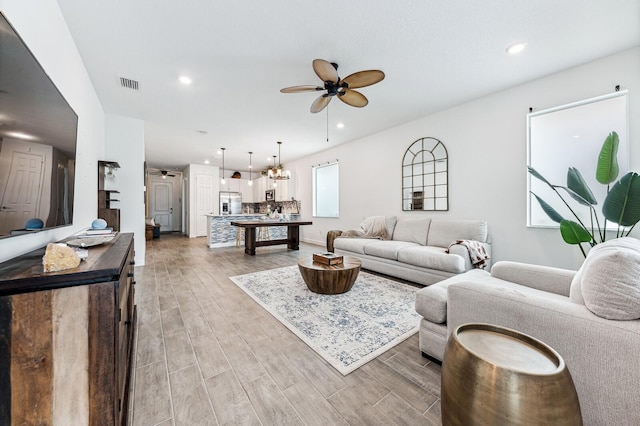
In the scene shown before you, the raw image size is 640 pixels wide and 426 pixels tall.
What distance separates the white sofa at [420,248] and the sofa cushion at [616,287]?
6.52ft

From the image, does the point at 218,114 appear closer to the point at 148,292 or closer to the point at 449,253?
the point at 148,292

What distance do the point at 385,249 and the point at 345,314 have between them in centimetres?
160

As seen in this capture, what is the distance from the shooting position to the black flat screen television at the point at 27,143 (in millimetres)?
945

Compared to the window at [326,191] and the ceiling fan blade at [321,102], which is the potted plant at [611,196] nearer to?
the ceiling fan blade at [321,102]

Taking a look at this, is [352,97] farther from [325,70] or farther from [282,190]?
[282,190]

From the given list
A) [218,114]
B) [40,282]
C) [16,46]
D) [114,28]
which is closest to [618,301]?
[40,282]

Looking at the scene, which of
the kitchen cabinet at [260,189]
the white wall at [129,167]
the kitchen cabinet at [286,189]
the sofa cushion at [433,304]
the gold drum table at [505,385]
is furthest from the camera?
the kitchen cabinet at [260,189]

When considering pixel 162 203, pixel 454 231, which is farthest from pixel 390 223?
pixel 162 203

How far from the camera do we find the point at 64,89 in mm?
2098

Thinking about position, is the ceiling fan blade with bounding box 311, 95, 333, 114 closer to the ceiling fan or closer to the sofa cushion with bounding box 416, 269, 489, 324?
the ceiling fan

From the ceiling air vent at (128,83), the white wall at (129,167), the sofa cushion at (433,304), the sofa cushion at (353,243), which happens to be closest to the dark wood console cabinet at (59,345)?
the sofa cushion at (433,304)

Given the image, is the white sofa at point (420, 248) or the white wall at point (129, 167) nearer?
the white sofa at point (420, 248)

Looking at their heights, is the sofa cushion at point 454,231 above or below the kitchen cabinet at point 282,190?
below

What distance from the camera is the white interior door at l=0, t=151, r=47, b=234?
0.98 meters
